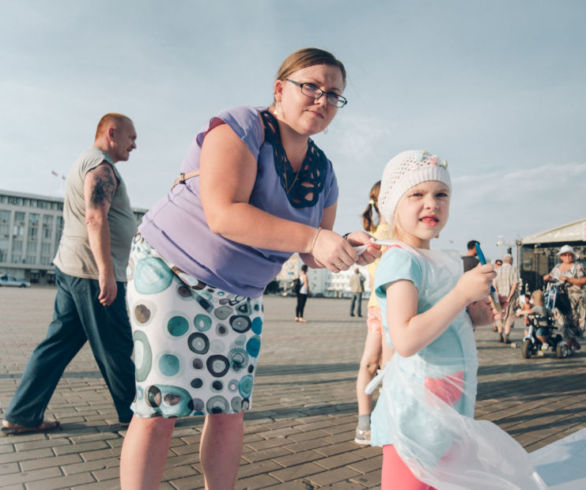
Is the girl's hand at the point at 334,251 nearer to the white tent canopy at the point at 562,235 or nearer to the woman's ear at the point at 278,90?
the woman's ear at the point at 278,90

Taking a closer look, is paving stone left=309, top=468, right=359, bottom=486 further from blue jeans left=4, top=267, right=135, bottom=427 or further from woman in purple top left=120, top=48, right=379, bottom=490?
blue jeans left=4, top=267, right=135, bottom=427

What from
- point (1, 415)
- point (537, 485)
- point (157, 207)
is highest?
point (157, 207)

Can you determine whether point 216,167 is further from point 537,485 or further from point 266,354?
point 266,354

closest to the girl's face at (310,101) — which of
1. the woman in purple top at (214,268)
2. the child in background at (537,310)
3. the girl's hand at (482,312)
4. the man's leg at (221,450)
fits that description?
the woman in purple top at (214,268)

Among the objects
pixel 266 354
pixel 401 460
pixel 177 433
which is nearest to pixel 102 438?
pixel 177 433

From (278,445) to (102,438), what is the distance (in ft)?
3.75

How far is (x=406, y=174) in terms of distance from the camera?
1.65 metres

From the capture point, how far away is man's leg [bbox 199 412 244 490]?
67.6 inches

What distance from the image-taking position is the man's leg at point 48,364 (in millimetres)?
2990

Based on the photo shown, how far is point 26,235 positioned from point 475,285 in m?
96.1

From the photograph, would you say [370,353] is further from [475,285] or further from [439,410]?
[475,285]

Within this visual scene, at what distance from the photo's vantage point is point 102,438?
3.07 meters

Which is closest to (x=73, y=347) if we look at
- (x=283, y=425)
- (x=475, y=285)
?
(x=283, y=425)

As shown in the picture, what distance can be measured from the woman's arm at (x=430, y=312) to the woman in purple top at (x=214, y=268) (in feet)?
0.58
